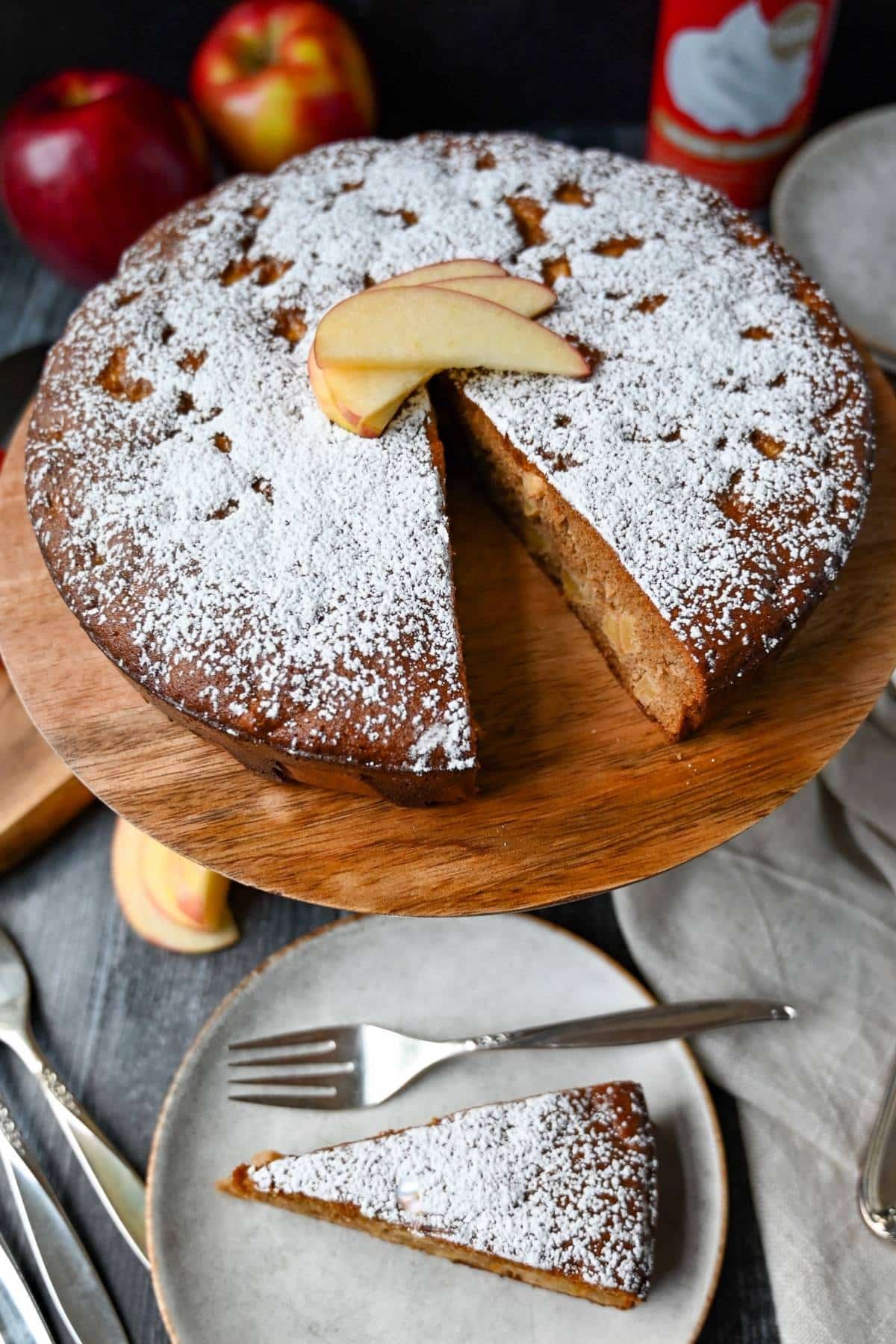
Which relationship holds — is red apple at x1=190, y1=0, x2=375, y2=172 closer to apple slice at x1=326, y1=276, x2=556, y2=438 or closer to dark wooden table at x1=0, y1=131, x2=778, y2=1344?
apple slice at x1=326, y1=276, x2=556, y2=438

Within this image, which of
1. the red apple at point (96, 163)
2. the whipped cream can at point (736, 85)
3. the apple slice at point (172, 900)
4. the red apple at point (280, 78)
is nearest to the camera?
the apple slice at point (172, 900)

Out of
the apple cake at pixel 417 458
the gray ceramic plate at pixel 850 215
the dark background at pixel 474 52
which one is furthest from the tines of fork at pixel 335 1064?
the dark background at pixel 474 52

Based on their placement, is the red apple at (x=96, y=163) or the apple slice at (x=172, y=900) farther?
the red apple at (x=96, y=163)

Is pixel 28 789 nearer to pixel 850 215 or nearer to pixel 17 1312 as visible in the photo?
pixel 17 1312

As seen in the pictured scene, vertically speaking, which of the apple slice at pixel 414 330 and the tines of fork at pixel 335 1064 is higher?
the apple slice at pixel 414 330

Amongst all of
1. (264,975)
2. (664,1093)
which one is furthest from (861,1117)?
(264,975)

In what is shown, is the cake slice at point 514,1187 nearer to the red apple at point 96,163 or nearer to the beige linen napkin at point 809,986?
the beige linen napkin at point 809,986

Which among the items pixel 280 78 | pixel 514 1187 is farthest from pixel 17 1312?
pixel 280 78
